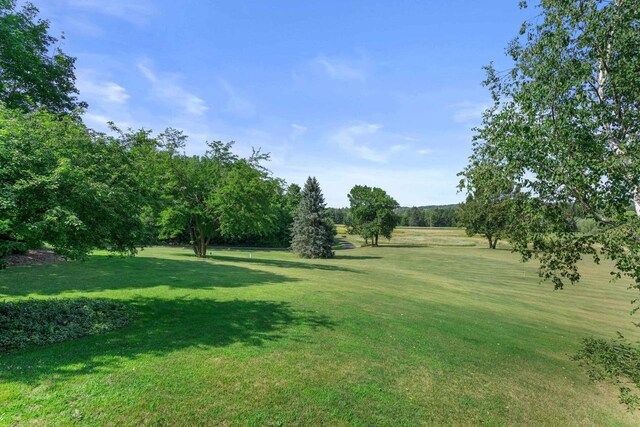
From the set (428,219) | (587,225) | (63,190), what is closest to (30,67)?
(63,190)

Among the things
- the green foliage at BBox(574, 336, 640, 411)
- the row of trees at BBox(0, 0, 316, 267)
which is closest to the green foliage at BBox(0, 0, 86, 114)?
the row of trees at BBox(0, 0, 316, 267)

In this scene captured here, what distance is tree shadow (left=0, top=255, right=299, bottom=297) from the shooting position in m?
13.3

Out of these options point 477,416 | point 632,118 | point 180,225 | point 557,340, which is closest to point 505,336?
point 557,340

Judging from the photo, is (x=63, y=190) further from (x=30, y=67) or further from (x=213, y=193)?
(x=213, y=193)

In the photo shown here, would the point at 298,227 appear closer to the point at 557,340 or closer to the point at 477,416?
the point at 557,340

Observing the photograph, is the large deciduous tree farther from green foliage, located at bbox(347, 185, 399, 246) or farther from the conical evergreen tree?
green foliage, located at bbox(347, 185, 399, 246)

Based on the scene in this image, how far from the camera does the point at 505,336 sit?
13219 millimetres

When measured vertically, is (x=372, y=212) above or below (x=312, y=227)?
above

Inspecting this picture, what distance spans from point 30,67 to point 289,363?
23.1m

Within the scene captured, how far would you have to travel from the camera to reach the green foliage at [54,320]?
26.3 feet

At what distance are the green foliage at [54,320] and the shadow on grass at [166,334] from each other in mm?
446

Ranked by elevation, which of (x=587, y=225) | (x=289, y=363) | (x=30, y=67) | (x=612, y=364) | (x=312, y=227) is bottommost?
(x=612, y=364)

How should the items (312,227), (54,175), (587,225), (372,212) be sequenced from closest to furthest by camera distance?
(54,175)
(587,225)
(312,227)
(372,212)

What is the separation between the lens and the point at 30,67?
1867 centimetres
